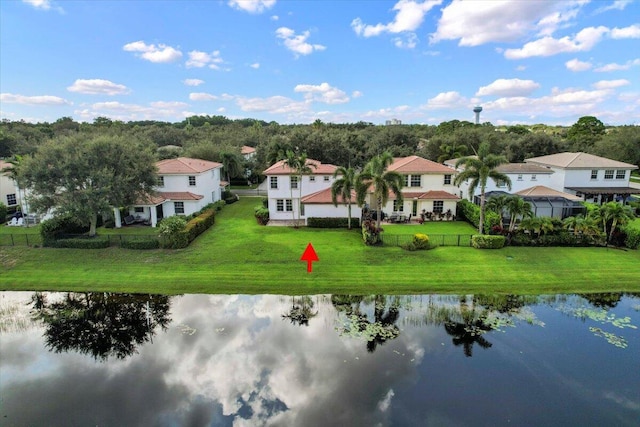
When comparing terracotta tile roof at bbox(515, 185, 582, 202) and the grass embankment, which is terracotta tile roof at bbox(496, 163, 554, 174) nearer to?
terracotta tile roof at bbox(515, 185, 582, 202)

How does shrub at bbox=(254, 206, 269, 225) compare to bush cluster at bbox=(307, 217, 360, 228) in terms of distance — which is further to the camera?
shrub at bbox=(254, 206, 269, 225)

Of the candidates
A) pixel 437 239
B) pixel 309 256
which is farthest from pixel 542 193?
pixel 309 256

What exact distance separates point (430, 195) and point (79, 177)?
2846 cm

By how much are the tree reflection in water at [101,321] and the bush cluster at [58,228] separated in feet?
24.5

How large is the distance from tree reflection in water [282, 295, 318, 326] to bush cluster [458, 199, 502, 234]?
52.2 feet

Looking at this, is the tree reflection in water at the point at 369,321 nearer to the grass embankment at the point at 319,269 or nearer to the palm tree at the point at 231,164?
the grass embankment at the point at 319,269

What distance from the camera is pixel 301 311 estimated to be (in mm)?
18828

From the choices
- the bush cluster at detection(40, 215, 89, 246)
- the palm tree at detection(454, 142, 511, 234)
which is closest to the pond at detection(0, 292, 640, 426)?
the bush cluster at detection(40, 215, 89, 246)

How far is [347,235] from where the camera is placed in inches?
1186

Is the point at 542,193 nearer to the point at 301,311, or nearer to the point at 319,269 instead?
the point at 319,269

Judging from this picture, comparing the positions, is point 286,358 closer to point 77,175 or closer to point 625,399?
point 625,399

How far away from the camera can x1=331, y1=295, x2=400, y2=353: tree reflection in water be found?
16375 mm

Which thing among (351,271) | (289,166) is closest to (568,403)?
(351,271)

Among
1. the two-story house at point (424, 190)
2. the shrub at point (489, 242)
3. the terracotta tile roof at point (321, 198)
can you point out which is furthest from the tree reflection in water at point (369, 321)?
the two-story house at point (424, 190)
